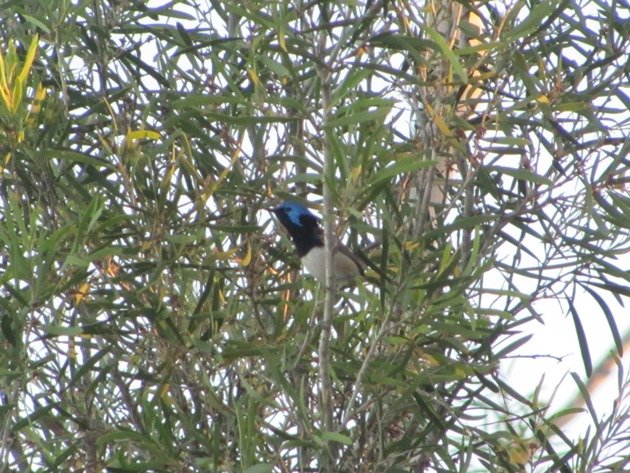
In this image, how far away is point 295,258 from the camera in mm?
3424

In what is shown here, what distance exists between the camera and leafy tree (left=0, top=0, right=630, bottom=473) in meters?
2.70

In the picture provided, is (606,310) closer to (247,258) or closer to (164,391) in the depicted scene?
(247,258)

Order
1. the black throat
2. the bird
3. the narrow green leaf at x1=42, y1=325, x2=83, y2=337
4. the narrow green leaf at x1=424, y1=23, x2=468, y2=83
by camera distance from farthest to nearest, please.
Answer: the black throat
the bird
the narrow green leaf at x1=42, y1=325, x2=83, y2=337
the narrow green leaf at x1=424, y1=23, x2=468, y2=83

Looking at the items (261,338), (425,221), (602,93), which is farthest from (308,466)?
(602,93)

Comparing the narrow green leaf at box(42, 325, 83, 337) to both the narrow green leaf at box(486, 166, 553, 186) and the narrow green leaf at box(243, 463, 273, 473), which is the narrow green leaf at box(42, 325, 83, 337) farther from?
the narrow green leaf at box(486, 166, 553, 186)

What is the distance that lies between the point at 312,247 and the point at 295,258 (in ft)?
1.25

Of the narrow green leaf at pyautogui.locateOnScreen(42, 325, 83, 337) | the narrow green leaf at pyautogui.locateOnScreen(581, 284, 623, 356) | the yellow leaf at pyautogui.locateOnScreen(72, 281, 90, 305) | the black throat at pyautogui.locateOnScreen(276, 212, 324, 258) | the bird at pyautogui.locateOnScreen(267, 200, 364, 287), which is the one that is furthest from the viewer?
the black throat at pyautogui.locateOnScreen(276, 212, 324, 258)

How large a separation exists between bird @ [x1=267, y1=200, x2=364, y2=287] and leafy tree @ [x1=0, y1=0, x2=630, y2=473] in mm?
97

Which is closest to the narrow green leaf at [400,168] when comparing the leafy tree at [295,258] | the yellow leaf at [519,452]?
the leafy tree at [295,258]

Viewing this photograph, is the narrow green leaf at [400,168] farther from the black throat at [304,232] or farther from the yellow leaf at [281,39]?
the black throat at [304,232]

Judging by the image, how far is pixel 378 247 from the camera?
337cm

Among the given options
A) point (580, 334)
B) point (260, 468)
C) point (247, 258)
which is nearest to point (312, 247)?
point (247, 258)

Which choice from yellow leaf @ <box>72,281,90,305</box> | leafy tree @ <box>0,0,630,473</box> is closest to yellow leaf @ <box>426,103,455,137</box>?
leafy tree @ <box>0,0,630,473</box>

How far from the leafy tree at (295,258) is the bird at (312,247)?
10cm
